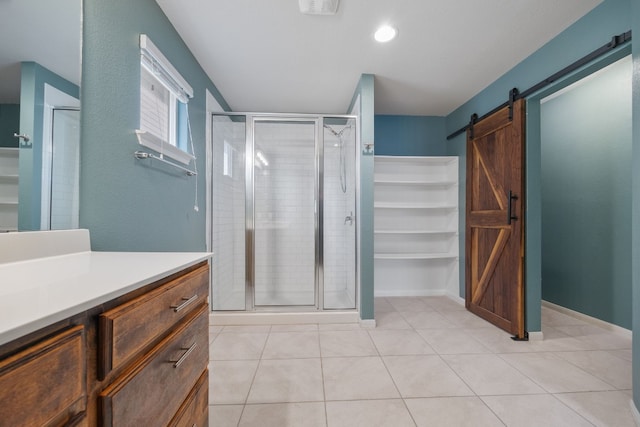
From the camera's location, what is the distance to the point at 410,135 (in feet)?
11.7

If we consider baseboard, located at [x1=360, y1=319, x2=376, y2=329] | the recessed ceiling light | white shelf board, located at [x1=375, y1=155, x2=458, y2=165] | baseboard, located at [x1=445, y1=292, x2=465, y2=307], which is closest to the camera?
the recessed ceiling light

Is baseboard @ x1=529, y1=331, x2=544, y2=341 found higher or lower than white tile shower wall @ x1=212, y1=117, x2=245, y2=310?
lower

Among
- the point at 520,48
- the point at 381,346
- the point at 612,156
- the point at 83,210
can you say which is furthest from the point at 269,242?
the point at 612,156

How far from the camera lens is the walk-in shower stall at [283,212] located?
8.92ft

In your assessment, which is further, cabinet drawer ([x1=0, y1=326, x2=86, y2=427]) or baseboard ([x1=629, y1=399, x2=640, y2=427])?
baseboard ([x1=629, y1=399, x2=640, y2=427])

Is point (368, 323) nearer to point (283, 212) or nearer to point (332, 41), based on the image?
point (283, 212)

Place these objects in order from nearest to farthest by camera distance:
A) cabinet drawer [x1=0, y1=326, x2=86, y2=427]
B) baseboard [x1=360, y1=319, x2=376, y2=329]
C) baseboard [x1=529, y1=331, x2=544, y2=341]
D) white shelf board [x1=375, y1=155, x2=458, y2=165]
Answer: cabinet drawer [x1=0, y1=326, x2=86, y2=427] < baseboard [x1=529, y1=331, x2=544, y2=341] < baseboard [x1=360, y1=319, x2=376, y2=329] < white shelf board [x1=375, y1=155, x2=458, y2=165]

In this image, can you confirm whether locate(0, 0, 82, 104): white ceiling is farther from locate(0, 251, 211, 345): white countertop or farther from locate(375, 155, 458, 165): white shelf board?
locate(375, 155, 458, 165): white shelf board

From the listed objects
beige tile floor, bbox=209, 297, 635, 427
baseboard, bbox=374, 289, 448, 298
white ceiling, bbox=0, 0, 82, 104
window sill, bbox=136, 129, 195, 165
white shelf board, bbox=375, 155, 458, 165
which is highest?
white shelf board, bbox=375, 155, 458, 165

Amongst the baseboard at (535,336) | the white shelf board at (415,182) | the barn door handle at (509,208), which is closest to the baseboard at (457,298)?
the baseboard at (535,336)

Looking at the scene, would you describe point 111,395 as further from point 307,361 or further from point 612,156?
point 612,156

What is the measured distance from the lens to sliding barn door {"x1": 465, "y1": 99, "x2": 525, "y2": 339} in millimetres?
2246

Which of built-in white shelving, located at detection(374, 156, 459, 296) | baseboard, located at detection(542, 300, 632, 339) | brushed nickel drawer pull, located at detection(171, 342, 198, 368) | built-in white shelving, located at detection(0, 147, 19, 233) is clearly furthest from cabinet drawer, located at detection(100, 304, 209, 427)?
baseboard, located at detection(542, 300, 632, 339)

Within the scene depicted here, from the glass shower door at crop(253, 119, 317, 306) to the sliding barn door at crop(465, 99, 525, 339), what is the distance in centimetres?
180
